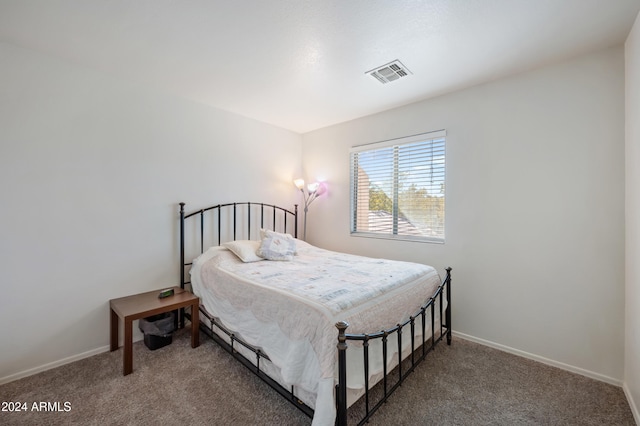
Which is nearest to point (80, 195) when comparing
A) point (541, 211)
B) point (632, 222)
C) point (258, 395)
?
point (258, 395)

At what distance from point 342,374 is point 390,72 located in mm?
2392

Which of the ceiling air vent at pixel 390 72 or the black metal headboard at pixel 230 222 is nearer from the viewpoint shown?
the ceiling air vent at pixel 390 72

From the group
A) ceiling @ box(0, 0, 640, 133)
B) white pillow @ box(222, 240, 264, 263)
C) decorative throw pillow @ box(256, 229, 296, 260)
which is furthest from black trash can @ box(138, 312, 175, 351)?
ceiling @ box(0, 0, 640, 133)

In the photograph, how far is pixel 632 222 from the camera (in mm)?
1832

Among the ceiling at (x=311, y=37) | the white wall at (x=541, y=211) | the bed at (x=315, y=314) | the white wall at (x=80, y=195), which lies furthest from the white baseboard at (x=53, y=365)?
the white wall at (x=541, y=211)

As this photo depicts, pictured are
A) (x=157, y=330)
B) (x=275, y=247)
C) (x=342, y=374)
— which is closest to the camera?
(x=342, y=374)

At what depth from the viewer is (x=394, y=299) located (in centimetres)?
193

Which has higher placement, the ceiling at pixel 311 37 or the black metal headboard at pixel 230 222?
the ceiling at pixel 311 37

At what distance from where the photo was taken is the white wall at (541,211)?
207 cm

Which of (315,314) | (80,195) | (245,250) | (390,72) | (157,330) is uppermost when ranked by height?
(390,72)

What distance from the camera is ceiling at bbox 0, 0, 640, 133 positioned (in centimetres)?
170

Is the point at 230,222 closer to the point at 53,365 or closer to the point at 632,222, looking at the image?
the point at 53,365

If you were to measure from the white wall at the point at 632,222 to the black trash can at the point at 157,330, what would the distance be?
3513 millimetres

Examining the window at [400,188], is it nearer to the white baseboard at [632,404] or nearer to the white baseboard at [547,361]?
the white baseboard at [547,361]
